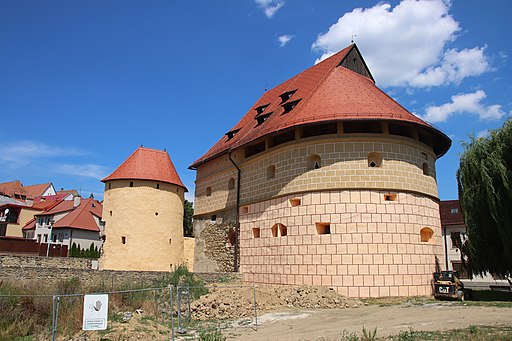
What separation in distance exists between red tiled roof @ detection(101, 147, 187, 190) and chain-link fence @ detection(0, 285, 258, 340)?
11.4 metres

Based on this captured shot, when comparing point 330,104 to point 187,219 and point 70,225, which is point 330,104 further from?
point 70,225

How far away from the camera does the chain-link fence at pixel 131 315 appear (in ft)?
38.9

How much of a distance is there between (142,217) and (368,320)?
17364 mm

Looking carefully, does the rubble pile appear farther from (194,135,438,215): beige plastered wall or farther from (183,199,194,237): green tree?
(183,199,194,237): green tree

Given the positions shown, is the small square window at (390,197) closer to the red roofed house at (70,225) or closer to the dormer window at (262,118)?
the dormer window at (262,118)

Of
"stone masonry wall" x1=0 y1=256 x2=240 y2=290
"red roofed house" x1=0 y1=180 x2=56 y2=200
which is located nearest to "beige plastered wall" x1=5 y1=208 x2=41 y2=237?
"red roofed house" x1=0 y1=180 x2=56 y2=200

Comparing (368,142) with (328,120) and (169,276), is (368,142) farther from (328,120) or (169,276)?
(169,276)

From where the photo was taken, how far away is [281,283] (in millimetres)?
19641

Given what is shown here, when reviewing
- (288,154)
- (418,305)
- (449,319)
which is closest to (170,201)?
(288,154)

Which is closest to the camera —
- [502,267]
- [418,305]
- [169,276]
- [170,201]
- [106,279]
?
[418,305]

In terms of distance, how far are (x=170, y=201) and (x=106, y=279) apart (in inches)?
395

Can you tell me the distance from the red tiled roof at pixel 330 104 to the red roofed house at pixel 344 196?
74 millimetres

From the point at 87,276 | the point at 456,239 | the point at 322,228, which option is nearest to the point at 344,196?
the point at 322,228

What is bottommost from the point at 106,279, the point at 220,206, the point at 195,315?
the point at 195,315
